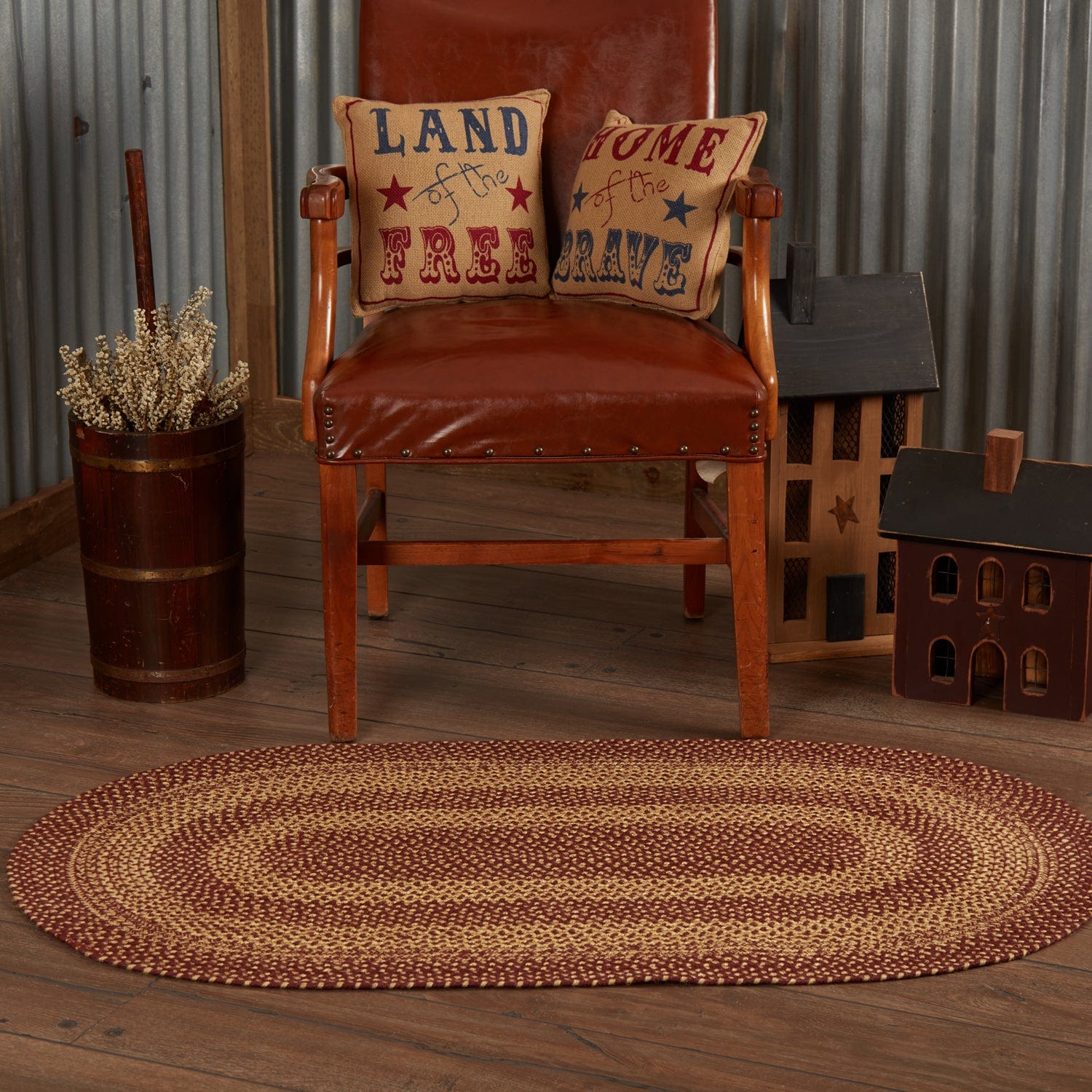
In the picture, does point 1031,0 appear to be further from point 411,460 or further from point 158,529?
point 158,529

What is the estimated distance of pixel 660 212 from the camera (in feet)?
6.79

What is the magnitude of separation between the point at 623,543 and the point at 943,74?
112 cm

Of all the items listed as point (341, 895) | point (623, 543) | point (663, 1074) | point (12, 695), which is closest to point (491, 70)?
point (623, 543)

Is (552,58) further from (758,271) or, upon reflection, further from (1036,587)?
(1036,587)

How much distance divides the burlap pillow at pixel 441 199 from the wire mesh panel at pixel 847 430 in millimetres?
475

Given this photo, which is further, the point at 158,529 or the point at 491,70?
the point at 491,70

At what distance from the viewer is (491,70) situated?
90.7 inches

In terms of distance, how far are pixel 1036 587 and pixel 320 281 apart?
39.2 inches

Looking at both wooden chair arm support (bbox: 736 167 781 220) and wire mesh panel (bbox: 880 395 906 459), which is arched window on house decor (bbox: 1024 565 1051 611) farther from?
wooden chair arm support (bbox: 736 167 781 220)

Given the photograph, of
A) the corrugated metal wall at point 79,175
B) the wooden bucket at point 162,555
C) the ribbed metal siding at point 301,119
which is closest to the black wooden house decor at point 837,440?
the wooden bucket at point 162,555

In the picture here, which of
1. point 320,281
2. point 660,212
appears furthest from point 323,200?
point 660,212

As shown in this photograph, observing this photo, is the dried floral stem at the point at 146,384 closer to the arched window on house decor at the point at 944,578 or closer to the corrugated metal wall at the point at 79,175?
the corrugated metal wall at the point at 79,175

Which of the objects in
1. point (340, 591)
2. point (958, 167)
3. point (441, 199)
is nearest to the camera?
point (340, 591)

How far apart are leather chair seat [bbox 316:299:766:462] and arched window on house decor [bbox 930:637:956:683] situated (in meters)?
0.46
